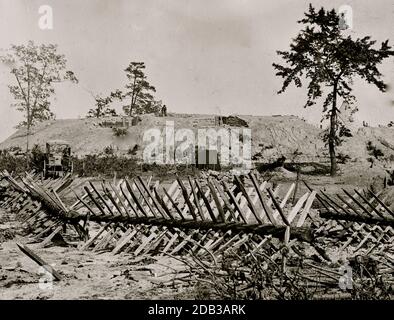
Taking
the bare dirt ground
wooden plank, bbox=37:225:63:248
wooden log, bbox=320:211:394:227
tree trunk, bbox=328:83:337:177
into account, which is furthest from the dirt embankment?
the bare dirt ground

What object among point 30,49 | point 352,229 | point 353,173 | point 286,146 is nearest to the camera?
→ point 352,229

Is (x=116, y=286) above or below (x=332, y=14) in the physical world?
below

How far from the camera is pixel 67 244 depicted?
745 centimetres

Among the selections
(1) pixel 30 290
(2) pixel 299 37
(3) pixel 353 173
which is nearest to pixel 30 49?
(2) pixel 299 37

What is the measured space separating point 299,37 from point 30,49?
61.6 feet

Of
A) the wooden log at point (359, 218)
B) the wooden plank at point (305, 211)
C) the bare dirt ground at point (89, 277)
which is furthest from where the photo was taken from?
the wooden log at point (359, 218)

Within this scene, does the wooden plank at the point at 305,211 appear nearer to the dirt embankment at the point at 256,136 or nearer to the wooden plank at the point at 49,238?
the wooden plank at the point at 49,238

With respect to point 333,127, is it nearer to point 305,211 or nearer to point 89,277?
point 305,211

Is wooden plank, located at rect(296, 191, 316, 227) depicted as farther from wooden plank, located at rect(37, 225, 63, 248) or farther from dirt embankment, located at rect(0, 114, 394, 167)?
dirt embankment, located at rect(0, 114, 394, 167)

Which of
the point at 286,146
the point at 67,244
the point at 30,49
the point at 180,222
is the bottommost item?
the point at 286,146

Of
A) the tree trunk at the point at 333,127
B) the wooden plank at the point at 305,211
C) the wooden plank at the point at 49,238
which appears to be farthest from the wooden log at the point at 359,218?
the tree trunk at the point at 333,127
